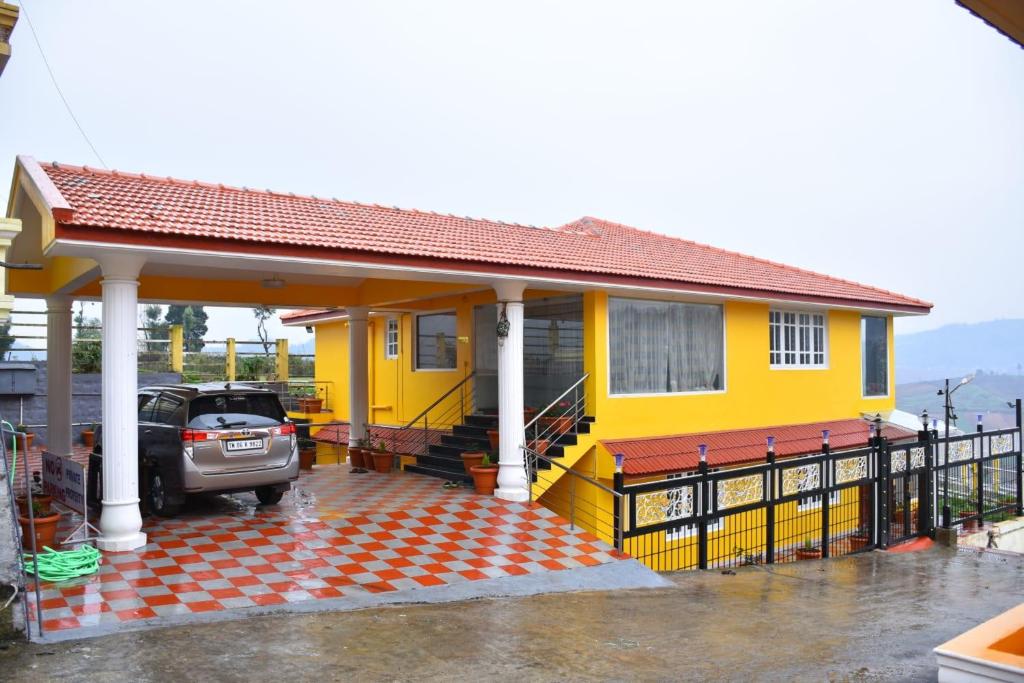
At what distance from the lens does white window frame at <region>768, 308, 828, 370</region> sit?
16.5m

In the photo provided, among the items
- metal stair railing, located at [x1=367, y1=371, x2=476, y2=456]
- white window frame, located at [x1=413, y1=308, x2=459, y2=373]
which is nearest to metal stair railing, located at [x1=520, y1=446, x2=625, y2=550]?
metal stair railing, located at [x1=367, y1=371, x2=476, y2=456]

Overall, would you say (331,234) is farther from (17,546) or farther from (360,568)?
(17,546)

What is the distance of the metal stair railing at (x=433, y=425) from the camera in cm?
1557

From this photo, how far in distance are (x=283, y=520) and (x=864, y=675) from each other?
7.01 metres

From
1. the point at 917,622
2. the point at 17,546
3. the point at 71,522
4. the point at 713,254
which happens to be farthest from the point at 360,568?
the point at 713,254

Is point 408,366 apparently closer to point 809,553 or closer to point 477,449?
point 477,449

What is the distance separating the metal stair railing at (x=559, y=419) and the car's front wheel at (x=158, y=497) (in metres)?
5.18

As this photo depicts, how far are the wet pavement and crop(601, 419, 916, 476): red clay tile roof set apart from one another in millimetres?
3570

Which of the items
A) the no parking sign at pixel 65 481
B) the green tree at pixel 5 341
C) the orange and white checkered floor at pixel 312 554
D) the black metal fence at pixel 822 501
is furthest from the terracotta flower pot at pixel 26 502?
the green tree at pixel 5 341

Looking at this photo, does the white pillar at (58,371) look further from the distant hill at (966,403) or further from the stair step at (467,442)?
the distant hill at (966,403)

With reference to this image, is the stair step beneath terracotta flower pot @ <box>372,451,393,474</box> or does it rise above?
above

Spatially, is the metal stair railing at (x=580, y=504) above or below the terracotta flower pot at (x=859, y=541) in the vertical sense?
above

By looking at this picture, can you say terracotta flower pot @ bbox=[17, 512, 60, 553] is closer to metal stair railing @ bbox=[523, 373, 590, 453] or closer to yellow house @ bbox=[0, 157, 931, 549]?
yellow house @ bbox=[0, 157, 931, 549]

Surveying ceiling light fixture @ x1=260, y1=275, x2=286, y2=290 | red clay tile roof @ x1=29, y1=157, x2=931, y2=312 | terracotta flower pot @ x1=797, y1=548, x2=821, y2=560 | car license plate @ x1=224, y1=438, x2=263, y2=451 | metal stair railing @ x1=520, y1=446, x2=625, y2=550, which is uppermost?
red clay tile roof @ x1=29, y1=157, x2=931, y2=312
